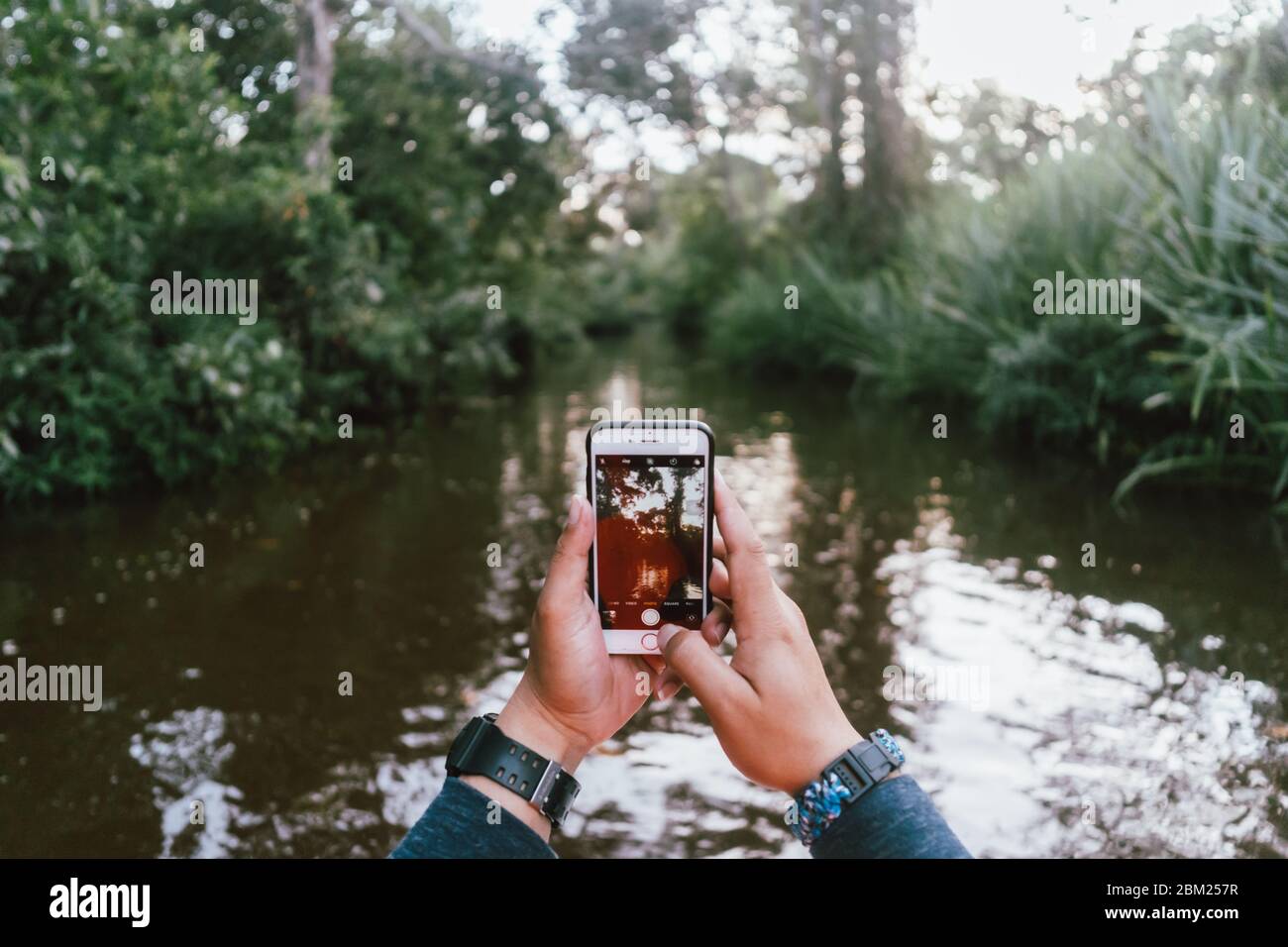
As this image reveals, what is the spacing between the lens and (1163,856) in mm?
2621

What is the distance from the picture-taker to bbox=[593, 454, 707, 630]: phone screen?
5.61 feet

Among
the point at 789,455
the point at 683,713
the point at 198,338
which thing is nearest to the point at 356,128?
the point at 198,338

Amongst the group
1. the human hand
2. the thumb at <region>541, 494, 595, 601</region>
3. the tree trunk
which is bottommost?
the human hand

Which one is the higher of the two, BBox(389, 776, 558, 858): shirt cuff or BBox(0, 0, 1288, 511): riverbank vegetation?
BBox(0, 0, 1288, 511): riverbank vegetation

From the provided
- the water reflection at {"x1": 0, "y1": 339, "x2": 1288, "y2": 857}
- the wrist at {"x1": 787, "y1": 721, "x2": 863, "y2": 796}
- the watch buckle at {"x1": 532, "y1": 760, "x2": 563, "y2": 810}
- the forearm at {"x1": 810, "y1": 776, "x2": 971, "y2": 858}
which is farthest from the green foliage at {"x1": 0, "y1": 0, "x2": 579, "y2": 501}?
the forearm at {"x1": 810, "y1": 776, "x2": 971, "y2": 858}

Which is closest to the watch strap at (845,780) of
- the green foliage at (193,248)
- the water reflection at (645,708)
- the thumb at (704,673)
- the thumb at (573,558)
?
the thumb at (704,673)

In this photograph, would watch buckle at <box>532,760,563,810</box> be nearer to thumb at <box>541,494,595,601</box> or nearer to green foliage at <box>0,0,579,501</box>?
thumb at <box>541,494,595,601</box>

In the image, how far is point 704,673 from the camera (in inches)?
56.2

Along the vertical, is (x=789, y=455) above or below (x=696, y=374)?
below

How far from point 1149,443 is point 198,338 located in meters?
6.54

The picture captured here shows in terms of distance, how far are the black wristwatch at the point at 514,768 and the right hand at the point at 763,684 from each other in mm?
214

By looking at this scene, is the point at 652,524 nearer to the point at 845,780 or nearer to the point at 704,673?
the point at 704,673

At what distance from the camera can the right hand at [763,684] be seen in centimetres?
136

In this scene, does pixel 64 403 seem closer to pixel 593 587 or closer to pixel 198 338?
pixel 198 338
